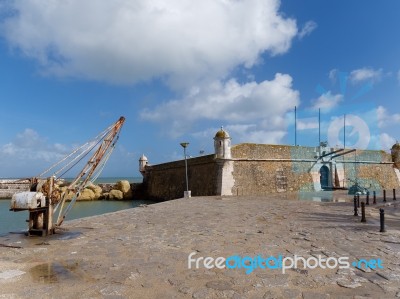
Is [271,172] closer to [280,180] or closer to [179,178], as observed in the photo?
[280,180]

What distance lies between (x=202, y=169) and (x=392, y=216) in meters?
15.7

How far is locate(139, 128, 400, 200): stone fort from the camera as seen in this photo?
22.7 metres

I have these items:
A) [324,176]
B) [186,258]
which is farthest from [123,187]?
[186,258]

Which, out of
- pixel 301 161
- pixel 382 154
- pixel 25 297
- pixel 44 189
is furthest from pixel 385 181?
pixel 25 297

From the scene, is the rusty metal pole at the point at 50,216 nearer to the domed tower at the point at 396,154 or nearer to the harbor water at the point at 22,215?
the harbor water at the point at 22,215

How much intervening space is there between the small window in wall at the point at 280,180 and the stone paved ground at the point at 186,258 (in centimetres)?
1522

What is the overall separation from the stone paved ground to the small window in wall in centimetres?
1522

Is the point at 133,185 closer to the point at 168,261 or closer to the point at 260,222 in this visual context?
the point at 260,222

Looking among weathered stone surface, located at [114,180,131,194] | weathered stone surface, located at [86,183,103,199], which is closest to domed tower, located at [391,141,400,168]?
weathered stone surface, located at [114,180,131,194]

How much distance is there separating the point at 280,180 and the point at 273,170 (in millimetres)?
1047

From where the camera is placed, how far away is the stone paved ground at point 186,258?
161 inches

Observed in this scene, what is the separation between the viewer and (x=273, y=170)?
25.1 m

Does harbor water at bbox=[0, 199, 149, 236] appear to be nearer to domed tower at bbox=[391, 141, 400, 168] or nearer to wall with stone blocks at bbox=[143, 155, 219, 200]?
wall with stone blocks at bbox=[143, 155, 219, 200]

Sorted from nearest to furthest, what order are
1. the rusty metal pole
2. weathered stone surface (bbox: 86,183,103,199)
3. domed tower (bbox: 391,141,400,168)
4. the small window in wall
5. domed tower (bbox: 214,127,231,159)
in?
the rusty metal pole → domed tower (bbox: 214,127,231,159) → the small window in wall → domed tower (bbox: 391,141,400,168) → weathered stone surface (bbox: 86,183,103,199)
